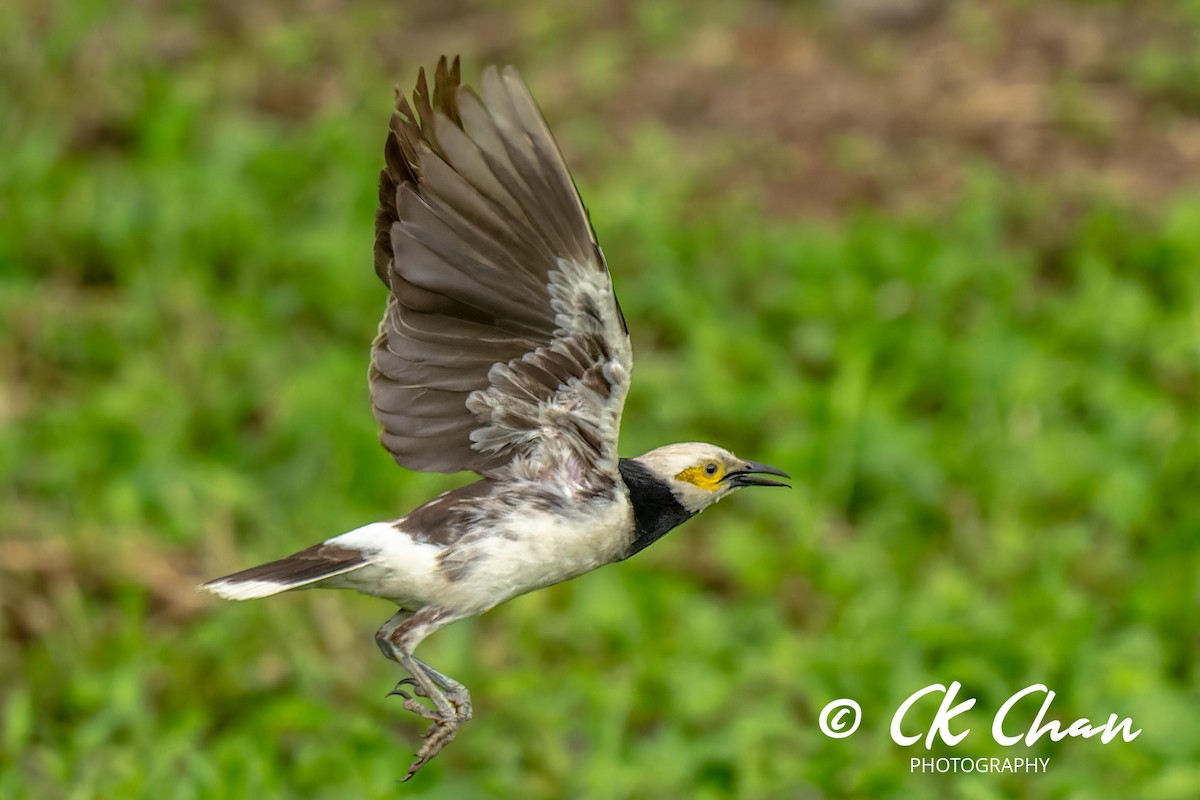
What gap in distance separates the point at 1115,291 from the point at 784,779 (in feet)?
11.8

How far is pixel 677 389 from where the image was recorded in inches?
279

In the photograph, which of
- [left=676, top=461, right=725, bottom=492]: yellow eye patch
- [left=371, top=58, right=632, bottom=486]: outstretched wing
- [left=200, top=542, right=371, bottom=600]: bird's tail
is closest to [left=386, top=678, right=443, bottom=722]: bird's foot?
[left=200, top=542, right=371, bottom=600]: bird's tail

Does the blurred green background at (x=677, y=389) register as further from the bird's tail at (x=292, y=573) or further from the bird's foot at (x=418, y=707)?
the bird's foot at (x=418, y=707)

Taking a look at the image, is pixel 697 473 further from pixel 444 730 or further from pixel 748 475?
pixel 444 730

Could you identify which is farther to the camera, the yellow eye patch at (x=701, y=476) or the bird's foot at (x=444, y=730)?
the yellow eye patch at (x=701, y=476)

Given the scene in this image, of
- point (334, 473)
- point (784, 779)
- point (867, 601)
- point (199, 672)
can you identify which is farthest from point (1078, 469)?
point (199, 672)

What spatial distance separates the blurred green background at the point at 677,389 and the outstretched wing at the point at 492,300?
78.7 inches

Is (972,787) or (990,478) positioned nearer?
(972,787)

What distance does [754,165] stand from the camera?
8.88m

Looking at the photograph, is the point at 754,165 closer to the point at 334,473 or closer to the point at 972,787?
the point at 334,473

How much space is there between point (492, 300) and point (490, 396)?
0.52 feet

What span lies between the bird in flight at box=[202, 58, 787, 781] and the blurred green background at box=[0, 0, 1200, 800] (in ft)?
6.60

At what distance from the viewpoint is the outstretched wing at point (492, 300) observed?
2.59m

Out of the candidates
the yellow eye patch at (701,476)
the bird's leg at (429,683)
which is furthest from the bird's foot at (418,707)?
the yellow eye patch at (701,476)
